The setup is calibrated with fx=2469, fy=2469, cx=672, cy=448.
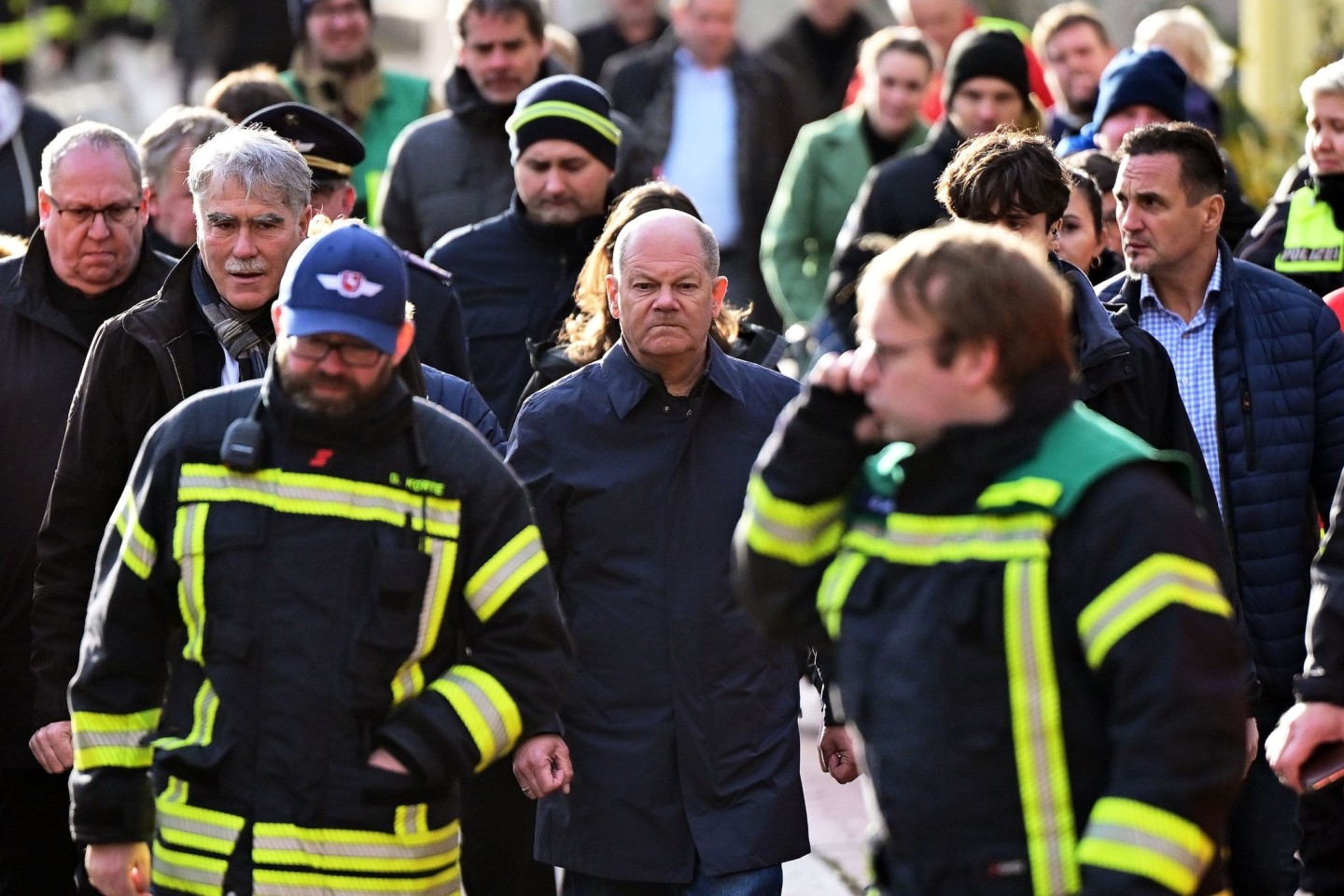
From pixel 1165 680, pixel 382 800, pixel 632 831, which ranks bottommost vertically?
pixel 632 831

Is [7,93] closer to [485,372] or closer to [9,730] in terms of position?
[485,372]

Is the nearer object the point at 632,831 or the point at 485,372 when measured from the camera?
the point at 632,831

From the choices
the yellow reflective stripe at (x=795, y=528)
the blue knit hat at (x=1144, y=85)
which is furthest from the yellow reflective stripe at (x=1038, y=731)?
the blue knit hat at (x=1144, y=85)

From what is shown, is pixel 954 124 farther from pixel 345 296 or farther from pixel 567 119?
pixel 345 296

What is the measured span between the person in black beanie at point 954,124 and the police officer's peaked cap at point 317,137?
2.62 metres

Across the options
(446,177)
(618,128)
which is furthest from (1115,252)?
(446,177)

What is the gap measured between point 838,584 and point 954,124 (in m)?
5.73

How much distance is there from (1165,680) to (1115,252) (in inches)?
186

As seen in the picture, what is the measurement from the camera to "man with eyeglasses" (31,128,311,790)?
5719mm

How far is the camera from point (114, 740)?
464 cm

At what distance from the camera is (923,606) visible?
3.95m

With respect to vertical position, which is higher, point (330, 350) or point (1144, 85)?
point (1144, 85)

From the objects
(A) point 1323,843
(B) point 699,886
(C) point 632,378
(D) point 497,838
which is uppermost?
(C) point 632,378

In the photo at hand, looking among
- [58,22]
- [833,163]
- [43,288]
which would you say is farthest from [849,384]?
[58,22]
